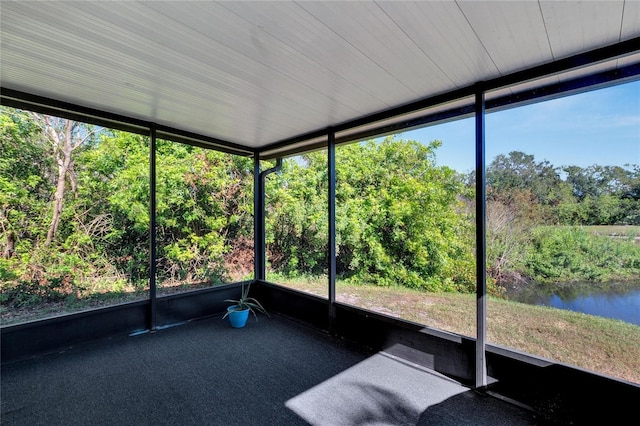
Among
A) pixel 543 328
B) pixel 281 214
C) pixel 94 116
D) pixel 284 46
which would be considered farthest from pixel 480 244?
pixel 281 214

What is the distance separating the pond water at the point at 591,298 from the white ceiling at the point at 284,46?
1.84m

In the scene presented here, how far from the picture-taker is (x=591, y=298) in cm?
254

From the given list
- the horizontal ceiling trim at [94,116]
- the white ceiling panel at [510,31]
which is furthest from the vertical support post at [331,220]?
the white ceiling panel at [510,31]

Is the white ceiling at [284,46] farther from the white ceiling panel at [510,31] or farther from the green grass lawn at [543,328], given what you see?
the green grass lawn at [543,328]

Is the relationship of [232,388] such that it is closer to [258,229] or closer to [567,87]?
[258,229]

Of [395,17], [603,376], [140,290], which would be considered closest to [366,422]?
[603,376]

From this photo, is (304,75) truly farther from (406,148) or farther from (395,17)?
(406,148)

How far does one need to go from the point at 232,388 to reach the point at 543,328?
10.6ft

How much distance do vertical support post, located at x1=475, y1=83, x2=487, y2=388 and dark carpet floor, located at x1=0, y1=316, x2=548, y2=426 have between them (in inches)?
12.2

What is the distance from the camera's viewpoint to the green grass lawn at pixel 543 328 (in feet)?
7.53

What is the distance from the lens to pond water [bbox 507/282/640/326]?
86.5 inches

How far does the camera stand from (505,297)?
11.2 feet

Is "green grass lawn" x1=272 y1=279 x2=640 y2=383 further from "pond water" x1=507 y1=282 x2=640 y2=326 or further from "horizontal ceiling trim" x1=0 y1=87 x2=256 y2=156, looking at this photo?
"horizontal ceiling trim" x1=0 y1=87 x2=256 y2=156

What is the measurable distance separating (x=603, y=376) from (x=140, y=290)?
555 cm
